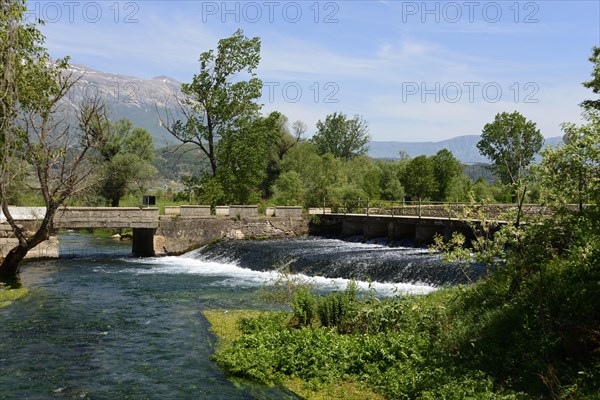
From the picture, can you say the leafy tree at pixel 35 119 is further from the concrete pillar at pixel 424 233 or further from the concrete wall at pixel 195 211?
the concrete pillar at pixel 424 233

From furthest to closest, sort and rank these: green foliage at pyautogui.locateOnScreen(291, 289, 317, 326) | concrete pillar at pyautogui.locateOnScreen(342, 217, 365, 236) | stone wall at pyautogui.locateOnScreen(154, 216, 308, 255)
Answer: concrete pillar at pyautogui.locateOnScreen(342, 217, 365, 236) < stone wall at pyautogui.locateOnScreen(154, 216, 308, 255) < green foliage at pyautogui.locateOnScreen(291, 289, 317, 326)

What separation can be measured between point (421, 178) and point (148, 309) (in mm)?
47775

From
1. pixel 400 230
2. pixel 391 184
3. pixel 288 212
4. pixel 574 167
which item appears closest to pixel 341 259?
pixel 400 230

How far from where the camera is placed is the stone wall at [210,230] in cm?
3328

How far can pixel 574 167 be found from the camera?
10273mm

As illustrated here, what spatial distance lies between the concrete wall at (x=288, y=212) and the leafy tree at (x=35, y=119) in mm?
15783

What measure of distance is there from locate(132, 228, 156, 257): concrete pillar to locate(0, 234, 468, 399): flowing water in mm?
922

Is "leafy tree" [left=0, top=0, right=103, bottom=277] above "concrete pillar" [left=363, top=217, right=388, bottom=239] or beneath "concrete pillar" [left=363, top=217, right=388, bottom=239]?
above

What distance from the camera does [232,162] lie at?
4291cm

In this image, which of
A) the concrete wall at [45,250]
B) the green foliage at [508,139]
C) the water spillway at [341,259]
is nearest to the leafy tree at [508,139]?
the green foliage at [508,139]

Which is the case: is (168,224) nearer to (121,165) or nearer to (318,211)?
(318,211)

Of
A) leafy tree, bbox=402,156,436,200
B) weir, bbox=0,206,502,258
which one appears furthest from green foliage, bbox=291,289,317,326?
leafy tree, bbox=402,156,436,200

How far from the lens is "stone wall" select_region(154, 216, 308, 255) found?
1310 inches

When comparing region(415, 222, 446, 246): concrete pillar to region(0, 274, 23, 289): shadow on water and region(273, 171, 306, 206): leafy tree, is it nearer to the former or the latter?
region(273, 171, 306, 206): leafy tree
